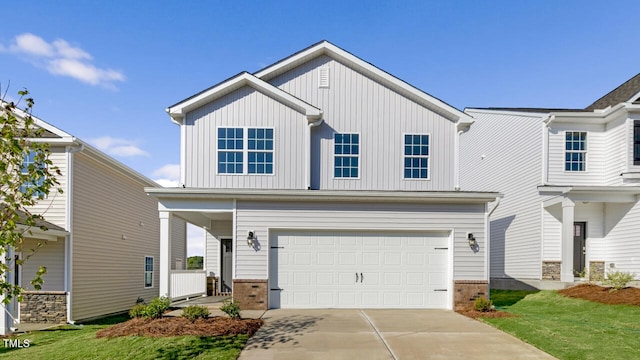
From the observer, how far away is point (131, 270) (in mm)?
16719

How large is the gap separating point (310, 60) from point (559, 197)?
415 inches

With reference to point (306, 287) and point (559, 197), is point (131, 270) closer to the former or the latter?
point (306, 287)

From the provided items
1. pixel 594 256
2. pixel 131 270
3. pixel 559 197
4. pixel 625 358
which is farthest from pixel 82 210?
pixel 594 256

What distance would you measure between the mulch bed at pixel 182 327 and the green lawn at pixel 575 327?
5839 mm

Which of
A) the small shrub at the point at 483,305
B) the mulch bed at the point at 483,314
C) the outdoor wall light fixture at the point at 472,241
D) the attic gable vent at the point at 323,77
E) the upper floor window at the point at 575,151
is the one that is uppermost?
the attic gable vent at the point at 323,77

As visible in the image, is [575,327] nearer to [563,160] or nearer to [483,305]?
[483,305]

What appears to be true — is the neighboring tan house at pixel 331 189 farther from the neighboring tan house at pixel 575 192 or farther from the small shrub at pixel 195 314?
the neighboring tan house at pixel 575 192

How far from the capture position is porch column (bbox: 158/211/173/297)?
1116cm

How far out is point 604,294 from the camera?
12398 millimetres

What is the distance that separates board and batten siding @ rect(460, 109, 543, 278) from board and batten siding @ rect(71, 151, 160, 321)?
16.0 meters

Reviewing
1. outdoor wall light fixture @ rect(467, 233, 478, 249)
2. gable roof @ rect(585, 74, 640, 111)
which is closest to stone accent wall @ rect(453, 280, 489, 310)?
outdoor wall light fixture @ rect(467, 233, 478, 249)

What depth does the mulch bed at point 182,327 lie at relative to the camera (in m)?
8.35

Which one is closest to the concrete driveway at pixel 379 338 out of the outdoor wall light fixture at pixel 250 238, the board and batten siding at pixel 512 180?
the outdoor wall light fixture at pixel 250 238

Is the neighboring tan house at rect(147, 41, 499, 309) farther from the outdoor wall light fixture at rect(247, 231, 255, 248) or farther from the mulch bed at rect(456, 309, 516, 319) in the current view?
the mulch bed at rect(456, 309, 516, 319)
